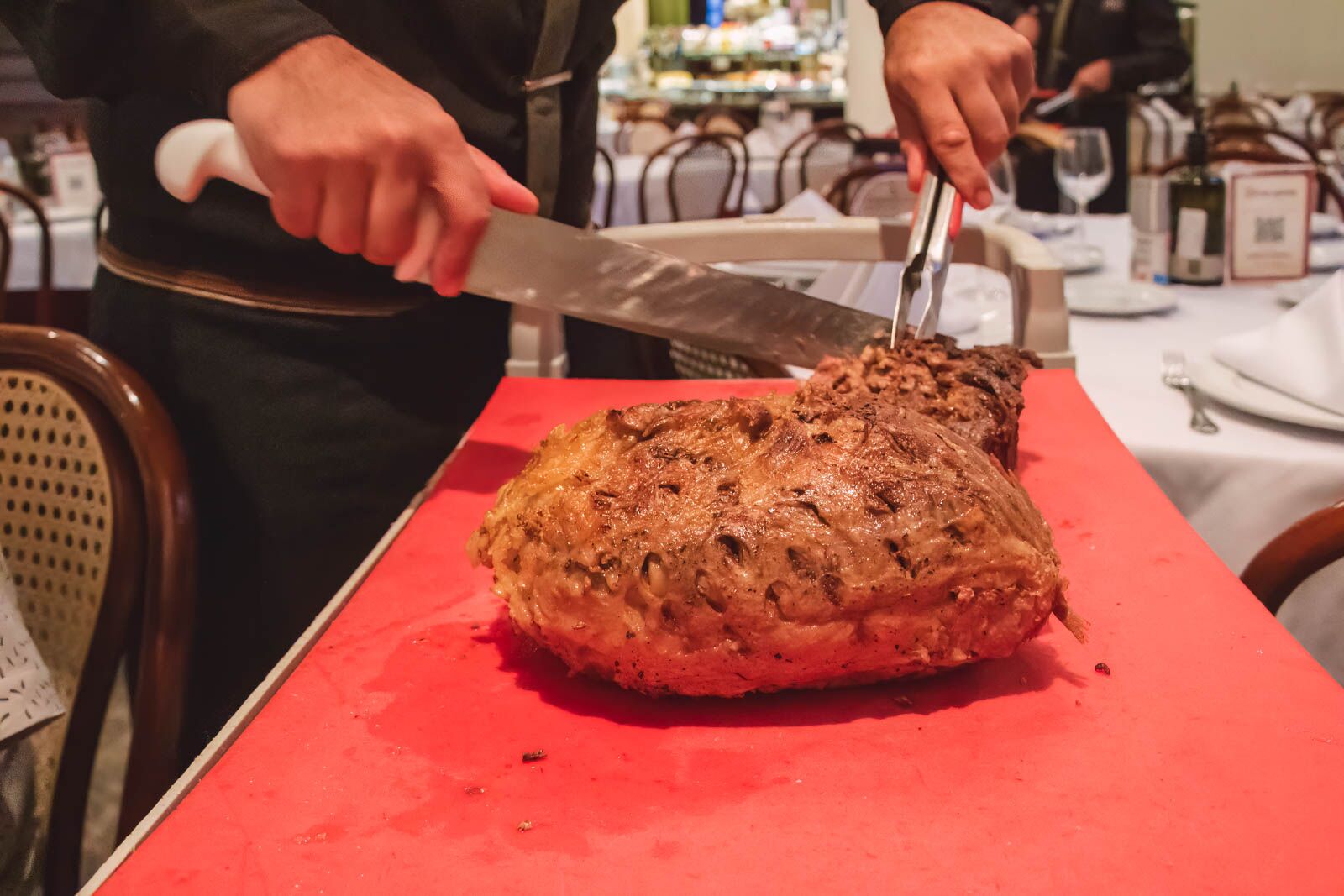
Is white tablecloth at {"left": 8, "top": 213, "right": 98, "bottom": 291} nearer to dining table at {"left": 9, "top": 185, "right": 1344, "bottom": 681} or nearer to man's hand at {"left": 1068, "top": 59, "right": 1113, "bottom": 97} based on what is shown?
dining table at {"left": 9, "top": 185, "right": 1344, "bottom": 681}

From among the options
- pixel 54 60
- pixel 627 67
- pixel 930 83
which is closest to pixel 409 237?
pixel 54 60

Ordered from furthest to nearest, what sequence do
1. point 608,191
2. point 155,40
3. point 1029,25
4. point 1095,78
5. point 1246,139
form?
1. point 1246,139
2. point 608,191
3. point 1029,25
4. point 1095,78
5. point 155,40

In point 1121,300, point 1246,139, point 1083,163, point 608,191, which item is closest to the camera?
point 1121,300

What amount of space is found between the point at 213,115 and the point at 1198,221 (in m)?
1.92

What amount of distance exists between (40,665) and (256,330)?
1.68 ft

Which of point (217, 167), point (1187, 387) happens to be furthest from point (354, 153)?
point (1187, 387)

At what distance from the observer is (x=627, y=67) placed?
13.2 m

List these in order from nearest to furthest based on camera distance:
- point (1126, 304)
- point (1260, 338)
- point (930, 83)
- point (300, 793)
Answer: point (300, 793) → point (930, 83) → point (1260, 338) → point (1126, 304)

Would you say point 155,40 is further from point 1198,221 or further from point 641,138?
point 641,138

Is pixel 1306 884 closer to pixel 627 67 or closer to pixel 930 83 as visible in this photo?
pixel 930 83

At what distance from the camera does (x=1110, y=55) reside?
17.4 feet

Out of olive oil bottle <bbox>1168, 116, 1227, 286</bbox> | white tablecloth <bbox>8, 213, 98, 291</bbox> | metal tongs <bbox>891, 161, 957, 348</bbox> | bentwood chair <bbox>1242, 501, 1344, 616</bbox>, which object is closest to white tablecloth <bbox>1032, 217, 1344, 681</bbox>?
bentwood chair <bbox>1242, 501, 1344, 616</bbox>

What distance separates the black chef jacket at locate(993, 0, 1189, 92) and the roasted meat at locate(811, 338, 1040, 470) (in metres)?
4.56

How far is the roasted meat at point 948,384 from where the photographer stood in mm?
1048
